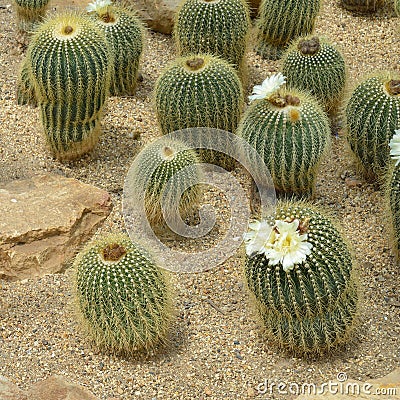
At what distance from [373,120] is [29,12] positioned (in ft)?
12.4

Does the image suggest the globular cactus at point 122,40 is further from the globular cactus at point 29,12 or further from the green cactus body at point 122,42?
the globular cactus at point 29,12

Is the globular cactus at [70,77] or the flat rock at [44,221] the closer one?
the flat rock at [44,221]

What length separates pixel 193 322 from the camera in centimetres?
530

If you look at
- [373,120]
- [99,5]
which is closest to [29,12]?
[99,5]

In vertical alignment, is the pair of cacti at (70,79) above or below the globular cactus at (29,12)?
above

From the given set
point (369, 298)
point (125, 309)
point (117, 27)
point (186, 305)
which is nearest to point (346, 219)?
point (369, 298)

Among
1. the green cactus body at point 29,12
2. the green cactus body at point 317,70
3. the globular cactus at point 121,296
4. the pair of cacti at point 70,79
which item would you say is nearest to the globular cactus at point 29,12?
the green cactus body at point 29,12

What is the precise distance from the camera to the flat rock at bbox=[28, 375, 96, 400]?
438 centimetres

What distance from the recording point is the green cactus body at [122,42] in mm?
7383

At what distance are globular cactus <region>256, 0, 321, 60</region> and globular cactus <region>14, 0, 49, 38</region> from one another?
212 centimetres

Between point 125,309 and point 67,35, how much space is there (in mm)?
2568

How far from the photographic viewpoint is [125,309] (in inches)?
187

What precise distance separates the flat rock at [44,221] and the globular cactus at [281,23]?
2.78m

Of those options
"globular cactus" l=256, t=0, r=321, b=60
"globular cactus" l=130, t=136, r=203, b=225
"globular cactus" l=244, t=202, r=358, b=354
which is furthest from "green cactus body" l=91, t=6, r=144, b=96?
"globular cactus" l=244, t=202, r=358, b=354
